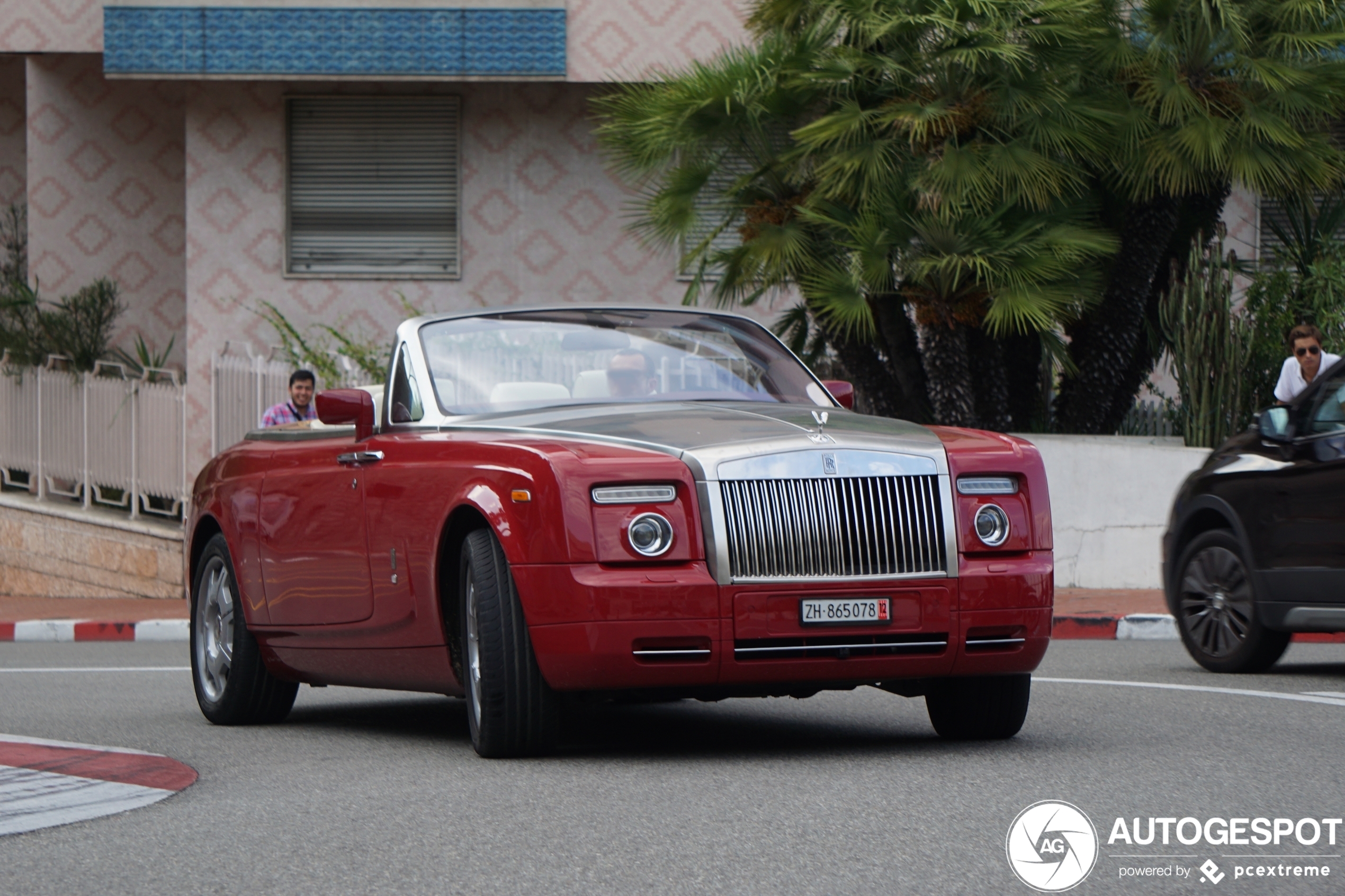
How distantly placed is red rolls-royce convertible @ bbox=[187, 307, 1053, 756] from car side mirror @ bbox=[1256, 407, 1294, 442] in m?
2.79

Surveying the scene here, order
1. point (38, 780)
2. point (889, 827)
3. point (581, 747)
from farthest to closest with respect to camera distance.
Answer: point (581, 747)
point (38, 780)
point (889, 827)

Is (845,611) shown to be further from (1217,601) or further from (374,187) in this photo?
(374,187)

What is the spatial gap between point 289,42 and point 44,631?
7.14 meters

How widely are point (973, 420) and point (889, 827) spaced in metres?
12.4

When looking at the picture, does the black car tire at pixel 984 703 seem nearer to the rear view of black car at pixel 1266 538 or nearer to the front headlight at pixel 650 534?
the front headlight at pixel 650 534

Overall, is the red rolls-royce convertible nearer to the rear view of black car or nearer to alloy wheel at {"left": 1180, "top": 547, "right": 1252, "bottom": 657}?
the rear view of black car

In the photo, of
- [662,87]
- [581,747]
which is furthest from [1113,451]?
[581,747]

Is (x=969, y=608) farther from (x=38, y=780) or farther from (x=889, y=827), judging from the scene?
(x=38, y=780)

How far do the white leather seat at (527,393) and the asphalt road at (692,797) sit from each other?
1297 mm

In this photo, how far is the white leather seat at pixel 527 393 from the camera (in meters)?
7.62

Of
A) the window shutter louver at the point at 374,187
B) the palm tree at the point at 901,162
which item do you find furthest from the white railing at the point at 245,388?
the palm tree at the point at 901,162

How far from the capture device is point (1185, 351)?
16531mm

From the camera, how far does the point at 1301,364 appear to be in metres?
14.2

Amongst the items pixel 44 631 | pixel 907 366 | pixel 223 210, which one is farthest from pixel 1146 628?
pixel 223 210
